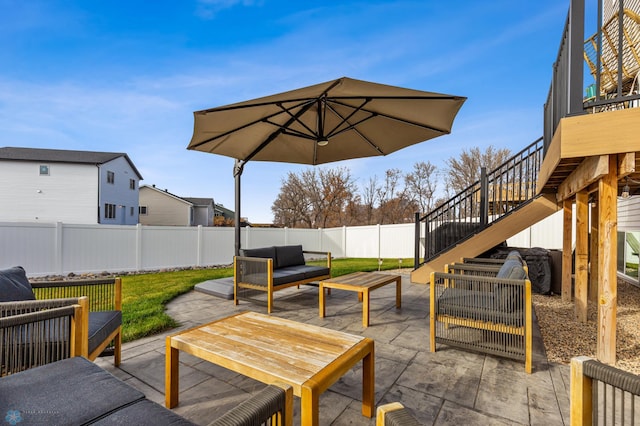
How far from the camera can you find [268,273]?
4340 millimetres

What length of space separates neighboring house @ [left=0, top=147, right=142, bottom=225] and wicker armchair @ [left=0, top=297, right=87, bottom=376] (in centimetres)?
2069

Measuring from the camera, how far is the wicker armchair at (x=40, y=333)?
1671 mm

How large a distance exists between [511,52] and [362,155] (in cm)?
649

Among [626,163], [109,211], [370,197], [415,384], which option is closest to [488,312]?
[415,384]

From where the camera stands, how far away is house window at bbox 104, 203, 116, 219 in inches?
764

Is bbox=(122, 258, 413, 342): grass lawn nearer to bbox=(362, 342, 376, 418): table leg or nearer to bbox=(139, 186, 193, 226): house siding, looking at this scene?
bbox=(362, 342, 376, 418): table leg

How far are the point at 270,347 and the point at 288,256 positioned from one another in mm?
3782

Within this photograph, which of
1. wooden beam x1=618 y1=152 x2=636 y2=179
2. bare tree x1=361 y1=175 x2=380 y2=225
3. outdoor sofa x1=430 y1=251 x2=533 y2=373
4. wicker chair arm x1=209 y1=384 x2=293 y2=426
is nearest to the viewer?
wicker chair arm x1=209 y1=384 x2=293 y2=426

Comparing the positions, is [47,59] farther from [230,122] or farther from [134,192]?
[134,192]

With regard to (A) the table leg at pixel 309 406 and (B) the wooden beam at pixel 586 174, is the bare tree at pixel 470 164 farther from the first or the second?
(A) the table leg at pixel 309 406

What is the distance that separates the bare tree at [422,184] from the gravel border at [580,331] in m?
16.2

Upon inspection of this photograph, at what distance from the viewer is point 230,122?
3.48m

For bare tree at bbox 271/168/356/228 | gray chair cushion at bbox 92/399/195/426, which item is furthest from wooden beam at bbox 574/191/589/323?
bare tree at bbox 271/168/356/228

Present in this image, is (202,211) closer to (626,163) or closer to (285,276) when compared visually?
(285,276)
